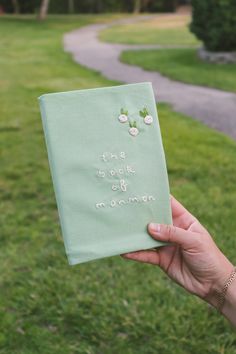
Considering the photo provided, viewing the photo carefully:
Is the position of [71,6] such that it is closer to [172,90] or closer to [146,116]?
[172,90]

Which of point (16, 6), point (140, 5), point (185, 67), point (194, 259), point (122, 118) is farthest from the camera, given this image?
point (140, 5)

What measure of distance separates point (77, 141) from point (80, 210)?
20 centimetres

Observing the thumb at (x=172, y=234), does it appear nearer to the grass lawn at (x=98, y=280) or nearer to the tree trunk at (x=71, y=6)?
the grass lawn at (x=98, y=280)

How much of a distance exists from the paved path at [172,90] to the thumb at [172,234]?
3.82m

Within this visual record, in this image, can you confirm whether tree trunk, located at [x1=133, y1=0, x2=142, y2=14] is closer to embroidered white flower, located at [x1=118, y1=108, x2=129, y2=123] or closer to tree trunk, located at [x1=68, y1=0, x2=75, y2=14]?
tree trunk, located at [x1=68, y1=0, x2=75, y2=14]

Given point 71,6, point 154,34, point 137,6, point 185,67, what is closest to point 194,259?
point 185,67

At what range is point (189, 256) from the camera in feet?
5.79

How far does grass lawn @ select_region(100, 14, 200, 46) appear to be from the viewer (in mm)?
14258

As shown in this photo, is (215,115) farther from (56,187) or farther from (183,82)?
(56,187)

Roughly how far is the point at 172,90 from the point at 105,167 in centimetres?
625

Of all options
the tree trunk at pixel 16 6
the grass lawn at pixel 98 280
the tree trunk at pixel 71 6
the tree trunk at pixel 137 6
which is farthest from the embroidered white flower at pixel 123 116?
the tree trunk at pixel 71 6

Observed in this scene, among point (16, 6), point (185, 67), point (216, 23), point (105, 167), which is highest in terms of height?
point (105, 167)

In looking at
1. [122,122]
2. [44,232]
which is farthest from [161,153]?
[44,232]

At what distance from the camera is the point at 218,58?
970 cm
